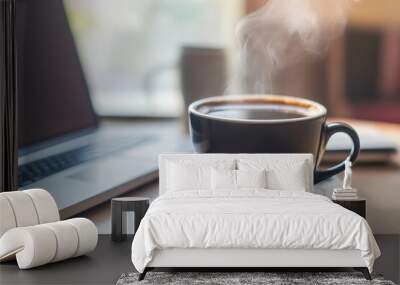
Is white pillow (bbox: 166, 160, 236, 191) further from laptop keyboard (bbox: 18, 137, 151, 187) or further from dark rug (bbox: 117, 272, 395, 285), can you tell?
dark rug (bbox: 117, 272, 395, 285)

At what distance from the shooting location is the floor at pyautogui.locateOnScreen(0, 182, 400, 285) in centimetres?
482

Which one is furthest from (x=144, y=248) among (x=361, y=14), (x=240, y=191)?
(x=361, y=14)

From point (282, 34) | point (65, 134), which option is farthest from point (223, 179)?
point (65, 134)

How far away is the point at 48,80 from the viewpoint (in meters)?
6.57

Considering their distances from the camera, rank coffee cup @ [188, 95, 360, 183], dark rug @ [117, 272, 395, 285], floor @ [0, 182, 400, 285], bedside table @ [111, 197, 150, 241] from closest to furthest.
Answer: dark rug @ [117, 272, 395, 285] → floor @ [0, 182, 400, 285] → bedside table @ [111, 197, 150, 241] → coffee cup @ [188, 95, 360, 183]

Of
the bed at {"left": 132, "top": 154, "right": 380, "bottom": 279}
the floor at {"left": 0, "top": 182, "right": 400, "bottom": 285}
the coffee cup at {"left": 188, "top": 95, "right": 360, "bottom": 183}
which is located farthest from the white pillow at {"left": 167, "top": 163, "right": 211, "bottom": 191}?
the bed at {"left": 132, "top": 154, "right": 380, "bottom": 279}

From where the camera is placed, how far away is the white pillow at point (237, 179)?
5.76 metres

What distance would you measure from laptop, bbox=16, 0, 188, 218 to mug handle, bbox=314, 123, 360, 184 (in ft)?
3.83

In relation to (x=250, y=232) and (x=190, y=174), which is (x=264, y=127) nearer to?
(x=190, y=174)

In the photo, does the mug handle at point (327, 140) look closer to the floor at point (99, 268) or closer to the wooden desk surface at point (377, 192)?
the wooden desk surface at point (377, 192)

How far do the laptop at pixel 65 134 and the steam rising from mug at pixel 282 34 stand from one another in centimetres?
87

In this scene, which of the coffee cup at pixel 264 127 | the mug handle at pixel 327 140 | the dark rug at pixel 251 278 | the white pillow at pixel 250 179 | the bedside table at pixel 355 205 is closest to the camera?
the dark rug at pixel 251 278

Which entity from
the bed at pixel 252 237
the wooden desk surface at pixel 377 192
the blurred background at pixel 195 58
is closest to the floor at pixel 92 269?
the bed at pixel 252 237

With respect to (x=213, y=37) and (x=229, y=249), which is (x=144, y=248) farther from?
(x=213, y=37)
